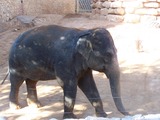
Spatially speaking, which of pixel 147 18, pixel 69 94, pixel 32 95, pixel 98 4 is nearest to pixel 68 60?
pixel 69 94

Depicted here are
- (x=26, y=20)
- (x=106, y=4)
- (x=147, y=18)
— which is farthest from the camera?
(x=106, y=4)

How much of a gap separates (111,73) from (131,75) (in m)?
2.35

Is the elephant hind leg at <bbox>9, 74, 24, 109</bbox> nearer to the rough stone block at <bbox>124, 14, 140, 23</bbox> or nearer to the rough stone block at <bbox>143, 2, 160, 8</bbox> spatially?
the rough stone block at <bbox>124, 14, 140, 23</bbox>

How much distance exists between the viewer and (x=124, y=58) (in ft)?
24.9

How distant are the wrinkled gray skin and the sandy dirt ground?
0.40 meters

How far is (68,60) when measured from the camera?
4.67 metres

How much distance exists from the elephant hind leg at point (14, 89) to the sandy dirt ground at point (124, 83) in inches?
3.8

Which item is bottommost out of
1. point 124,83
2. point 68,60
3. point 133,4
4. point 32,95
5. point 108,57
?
point 124,83

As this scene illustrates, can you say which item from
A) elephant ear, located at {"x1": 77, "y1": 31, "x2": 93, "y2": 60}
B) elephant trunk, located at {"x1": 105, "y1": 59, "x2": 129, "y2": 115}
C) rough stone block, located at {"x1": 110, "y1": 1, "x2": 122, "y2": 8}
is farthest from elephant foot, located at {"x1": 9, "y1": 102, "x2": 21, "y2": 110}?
rough stone block, located at {"x1": 110, "y1": 1, "x2": 122, "y2": 8}

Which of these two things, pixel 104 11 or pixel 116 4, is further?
pixel 104 11

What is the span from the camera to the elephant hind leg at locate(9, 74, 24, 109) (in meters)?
5.37

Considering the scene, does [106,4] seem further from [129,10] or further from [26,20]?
[26,20]

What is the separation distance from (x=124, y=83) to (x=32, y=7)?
5360 millimetres

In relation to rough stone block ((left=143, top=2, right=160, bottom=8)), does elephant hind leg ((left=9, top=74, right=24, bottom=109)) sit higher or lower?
lower
